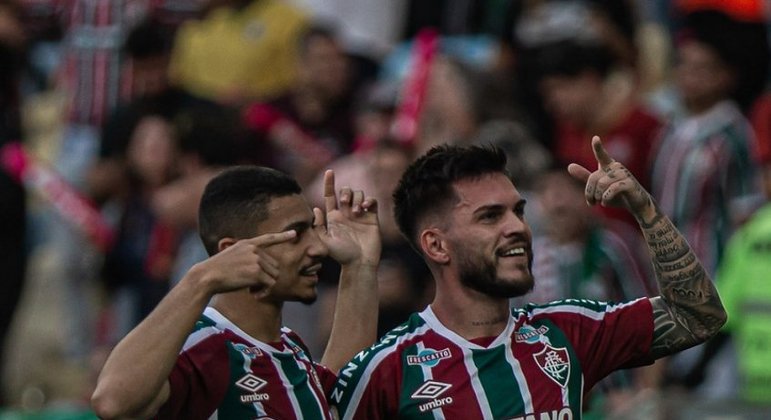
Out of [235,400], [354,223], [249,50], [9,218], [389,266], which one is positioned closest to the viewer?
[235,400]

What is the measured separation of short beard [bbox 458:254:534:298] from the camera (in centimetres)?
686

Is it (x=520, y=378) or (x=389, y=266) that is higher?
(x=520, y=378)

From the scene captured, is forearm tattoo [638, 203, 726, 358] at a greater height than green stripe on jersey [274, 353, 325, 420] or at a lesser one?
greater

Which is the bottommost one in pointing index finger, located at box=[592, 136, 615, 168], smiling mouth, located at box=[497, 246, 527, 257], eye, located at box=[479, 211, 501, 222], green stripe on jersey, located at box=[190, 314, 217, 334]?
green stripe on jersey, located at box=[190, 314, 217, 334]

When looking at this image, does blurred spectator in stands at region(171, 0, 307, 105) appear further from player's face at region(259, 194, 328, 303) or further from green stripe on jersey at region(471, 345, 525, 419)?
green stripe on jersey at region(471, 345, 525, 419)

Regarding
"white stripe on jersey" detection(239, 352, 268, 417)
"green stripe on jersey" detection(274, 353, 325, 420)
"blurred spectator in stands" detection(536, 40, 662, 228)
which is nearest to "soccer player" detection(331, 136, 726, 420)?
"green stripe on jersey" detection(274, 353, 325, 420)

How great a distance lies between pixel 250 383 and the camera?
21.6 feet

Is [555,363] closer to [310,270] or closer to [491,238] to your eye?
[491,238]

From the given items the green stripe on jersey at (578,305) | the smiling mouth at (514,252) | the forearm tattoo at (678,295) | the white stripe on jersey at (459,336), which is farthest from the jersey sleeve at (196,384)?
the forearm tattoo at (678,295)

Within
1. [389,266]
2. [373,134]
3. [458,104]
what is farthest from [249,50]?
[389,266]

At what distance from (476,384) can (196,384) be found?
1.04 meters

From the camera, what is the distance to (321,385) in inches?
274

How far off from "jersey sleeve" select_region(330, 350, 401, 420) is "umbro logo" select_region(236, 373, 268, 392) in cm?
37

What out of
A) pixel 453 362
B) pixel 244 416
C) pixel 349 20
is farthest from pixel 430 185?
pixel 349 20
